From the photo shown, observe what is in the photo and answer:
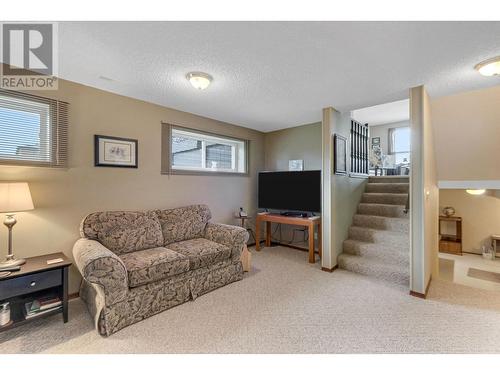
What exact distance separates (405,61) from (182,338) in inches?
119

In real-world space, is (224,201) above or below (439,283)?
above

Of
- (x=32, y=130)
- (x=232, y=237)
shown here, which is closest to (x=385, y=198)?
(x=232, y=237)

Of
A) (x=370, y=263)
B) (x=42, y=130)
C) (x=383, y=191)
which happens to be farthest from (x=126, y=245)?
(x=383, y=191)

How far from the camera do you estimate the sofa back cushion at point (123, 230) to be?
238 cm

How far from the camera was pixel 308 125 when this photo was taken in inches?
165

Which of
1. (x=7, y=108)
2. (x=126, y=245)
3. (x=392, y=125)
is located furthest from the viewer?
(x=392, y=125)

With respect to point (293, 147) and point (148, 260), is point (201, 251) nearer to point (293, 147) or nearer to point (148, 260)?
point (148, 260)

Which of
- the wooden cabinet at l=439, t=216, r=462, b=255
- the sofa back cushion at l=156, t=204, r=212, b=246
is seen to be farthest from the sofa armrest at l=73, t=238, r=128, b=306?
the wooden cabinet at l=439, t=216, r=462, b=255

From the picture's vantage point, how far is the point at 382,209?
3.84 meters

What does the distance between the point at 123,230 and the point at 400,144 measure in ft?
22.2

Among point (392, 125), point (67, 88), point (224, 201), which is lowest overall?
point (224, 201)

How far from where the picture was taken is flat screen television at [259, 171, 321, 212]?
3746 mm
